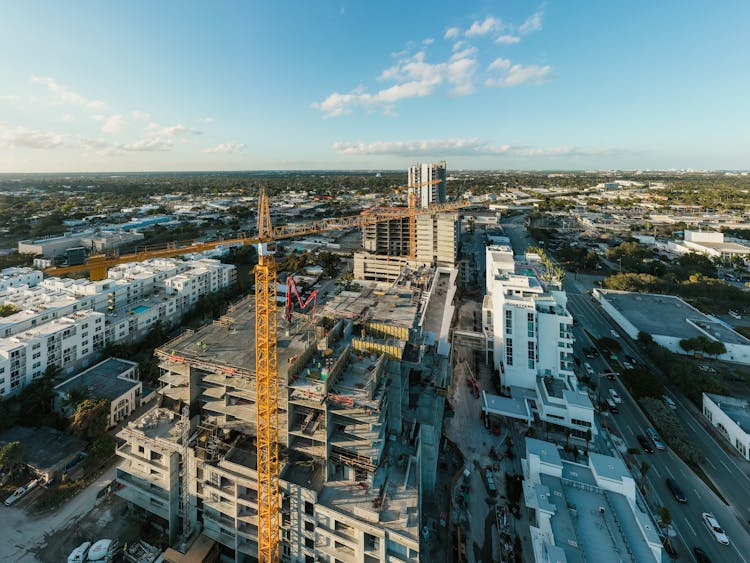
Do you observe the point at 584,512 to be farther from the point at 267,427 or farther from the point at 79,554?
the point at 79,554

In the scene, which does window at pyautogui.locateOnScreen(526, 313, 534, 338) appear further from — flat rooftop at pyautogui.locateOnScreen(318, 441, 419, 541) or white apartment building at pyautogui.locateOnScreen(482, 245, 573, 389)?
flat rooftop at pyautogui.locateOnScreen(318, 441, 419, 541)

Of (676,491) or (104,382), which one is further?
(104,382)

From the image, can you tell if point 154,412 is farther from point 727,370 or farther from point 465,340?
point 727,370

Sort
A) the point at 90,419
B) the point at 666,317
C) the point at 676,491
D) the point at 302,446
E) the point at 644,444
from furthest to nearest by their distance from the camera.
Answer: the point at 666,317, the point at 644,444, the point at 90,419, the point at 676,491, the point at 302,446

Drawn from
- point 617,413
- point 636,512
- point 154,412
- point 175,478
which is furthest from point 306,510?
point 617,413

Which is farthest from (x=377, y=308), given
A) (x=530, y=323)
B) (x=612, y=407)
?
(x=612, y=407)

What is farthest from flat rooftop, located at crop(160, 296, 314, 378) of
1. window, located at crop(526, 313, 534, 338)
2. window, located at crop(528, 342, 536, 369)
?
window, located at crop(528, 342, 536, 369)

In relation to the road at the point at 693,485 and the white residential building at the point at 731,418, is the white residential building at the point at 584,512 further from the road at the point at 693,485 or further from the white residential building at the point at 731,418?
the white residential building at the point at 731,418
